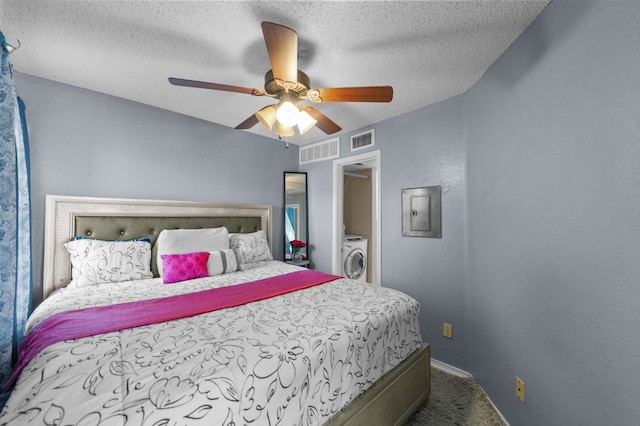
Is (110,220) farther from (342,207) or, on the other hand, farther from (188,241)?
(342,207)

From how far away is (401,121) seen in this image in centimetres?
269

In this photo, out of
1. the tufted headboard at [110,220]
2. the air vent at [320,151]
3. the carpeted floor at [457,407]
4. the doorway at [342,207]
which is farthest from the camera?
the air vent at [320,151]

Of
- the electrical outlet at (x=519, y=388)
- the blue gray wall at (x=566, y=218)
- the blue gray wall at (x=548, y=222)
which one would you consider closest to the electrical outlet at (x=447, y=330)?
the blue gray wall at (x=548, y=222)

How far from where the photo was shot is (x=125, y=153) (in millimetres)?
2336

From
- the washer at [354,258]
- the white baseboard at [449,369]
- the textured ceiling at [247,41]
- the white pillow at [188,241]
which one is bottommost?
the white baseboard at [449,369]

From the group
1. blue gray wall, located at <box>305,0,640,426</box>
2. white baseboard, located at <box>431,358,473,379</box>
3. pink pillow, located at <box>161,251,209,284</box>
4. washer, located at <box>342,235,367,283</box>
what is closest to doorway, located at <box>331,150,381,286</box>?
washer, located at <box>342,235,367,283</box>

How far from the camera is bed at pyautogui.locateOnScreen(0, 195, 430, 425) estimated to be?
74 centimetres

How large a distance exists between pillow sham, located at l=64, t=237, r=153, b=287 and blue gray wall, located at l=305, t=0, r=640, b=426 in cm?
268

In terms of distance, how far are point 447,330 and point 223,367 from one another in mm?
2207

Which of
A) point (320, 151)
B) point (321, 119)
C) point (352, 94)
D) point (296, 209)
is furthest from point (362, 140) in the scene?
point (352, 94)

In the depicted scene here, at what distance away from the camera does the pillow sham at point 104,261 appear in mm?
1839

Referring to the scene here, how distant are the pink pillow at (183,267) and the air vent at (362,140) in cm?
216

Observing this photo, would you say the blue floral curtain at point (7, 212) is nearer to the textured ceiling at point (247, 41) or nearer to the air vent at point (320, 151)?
the textured ceiling at point (247, 41)

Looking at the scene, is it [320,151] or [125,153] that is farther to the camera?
[320,151]
